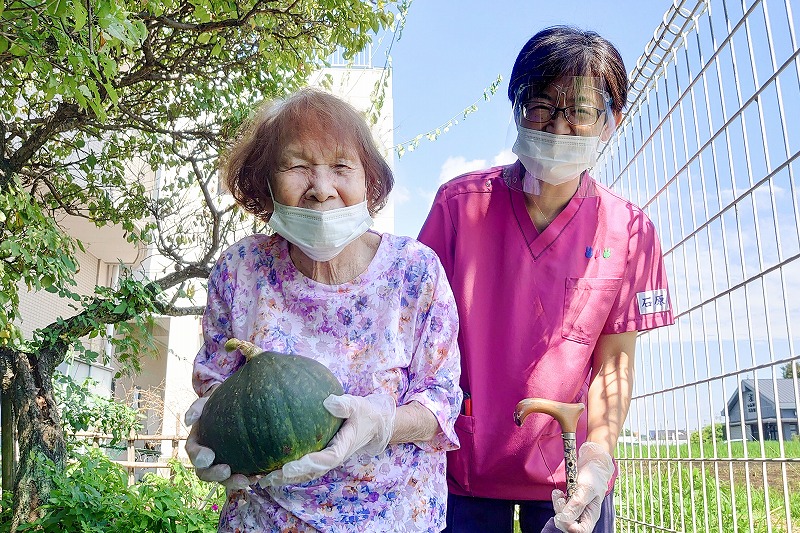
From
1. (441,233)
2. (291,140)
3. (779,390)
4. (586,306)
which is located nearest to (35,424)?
(441,233)

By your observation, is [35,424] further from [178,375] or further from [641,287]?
[178,375]

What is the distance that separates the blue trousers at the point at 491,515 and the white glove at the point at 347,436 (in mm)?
576

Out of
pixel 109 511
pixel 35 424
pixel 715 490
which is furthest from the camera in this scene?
pixel 35 424

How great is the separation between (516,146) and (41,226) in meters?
2.94

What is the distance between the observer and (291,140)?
1854 millimetres

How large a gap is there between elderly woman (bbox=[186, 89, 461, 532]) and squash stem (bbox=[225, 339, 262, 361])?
9 cm

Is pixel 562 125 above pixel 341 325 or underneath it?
above

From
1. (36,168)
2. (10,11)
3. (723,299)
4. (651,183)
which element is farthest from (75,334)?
(723,299)

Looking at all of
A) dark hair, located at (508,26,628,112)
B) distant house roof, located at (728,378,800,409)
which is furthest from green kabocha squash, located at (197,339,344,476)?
distant house roof, located at (728,378,800,409)

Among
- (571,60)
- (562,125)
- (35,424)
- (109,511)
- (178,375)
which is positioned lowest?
(109,511)

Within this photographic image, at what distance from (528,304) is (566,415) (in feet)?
1.34

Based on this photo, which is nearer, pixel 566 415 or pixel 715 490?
pixel 566 415

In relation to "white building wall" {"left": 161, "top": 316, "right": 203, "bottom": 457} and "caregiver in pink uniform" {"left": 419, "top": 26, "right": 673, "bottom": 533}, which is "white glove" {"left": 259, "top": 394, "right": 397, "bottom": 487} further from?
"white building wall" {"left": 161, "top": 316, "right": 203, "bottom": 457}

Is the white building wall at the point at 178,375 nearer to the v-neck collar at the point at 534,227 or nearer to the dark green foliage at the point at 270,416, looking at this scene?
the v-neck collar at the point at 534,227
